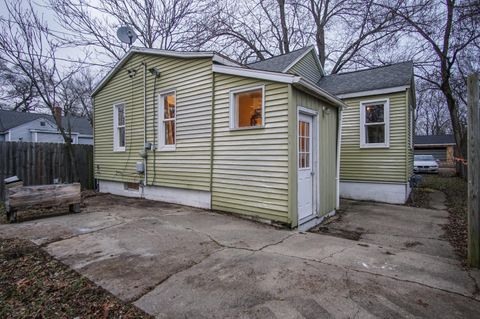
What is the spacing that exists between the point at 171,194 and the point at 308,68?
24.0ft

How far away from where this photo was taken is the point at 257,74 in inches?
218

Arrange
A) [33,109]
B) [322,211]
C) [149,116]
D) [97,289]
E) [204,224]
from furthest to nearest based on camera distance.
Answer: [33,109]
[149,116]
[322,211]
[204,224]
[97,289]

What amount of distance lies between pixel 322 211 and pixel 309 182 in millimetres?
978

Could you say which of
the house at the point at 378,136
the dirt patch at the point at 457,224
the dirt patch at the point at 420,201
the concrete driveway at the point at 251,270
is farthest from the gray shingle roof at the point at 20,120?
the dirt patch at the point at 457,224

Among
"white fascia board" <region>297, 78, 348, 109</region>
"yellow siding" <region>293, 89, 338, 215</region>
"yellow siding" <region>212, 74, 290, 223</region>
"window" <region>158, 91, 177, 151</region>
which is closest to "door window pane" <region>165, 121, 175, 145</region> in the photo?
"window" <region>158, 91, 177, 151</region>

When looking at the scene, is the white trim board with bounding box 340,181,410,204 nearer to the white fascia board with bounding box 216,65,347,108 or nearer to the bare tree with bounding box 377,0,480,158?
the white fascia board with bounding box 216,65,347,108

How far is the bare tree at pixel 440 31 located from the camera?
11.6 metres

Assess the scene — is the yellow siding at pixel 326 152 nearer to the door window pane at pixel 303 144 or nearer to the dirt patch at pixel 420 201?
the door window pane at pixel 303 144

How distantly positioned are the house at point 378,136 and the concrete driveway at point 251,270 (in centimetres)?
426

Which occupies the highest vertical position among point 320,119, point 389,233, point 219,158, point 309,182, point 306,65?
point 306,65

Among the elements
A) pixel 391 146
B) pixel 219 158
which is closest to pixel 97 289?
pixel 219 158

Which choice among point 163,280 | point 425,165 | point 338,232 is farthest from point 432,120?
point 163,280

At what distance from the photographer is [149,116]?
27.0 ft

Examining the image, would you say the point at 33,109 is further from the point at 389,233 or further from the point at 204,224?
the point at 389,233
